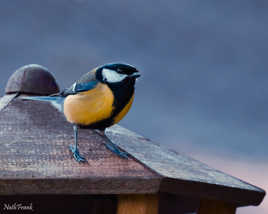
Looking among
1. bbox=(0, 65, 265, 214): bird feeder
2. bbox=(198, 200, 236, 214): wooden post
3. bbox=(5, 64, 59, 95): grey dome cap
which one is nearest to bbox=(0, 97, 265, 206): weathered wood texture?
bbox=(0, 65, 265, 214): bird feeder

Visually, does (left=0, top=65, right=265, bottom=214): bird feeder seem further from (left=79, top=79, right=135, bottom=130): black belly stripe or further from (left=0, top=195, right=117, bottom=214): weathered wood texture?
(left=79, top=79, right=135, bottom=130): black belly stripe

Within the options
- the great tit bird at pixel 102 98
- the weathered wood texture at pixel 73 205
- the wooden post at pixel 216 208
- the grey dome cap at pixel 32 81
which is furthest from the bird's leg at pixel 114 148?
the grey dome cap at pixel 32 81

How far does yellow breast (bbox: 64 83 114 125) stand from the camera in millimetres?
2082

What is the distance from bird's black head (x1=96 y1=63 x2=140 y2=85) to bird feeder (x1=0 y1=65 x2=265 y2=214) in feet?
1.08

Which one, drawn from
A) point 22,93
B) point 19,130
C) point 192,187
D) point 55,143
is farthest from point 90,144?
A: point 22,93

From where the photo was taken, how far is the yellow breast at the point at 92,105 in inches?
82.0

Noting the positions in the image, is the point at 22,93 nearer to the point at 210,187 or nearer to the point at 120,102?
the point at 120,102

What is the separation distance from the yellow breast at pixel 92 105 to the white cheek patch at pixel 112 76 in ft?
0.12

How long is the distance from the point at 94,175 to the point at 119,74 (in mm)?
453

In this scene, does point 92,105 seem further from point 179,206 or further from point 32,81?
point 32,81

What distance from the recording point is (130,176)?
1941 millimetres

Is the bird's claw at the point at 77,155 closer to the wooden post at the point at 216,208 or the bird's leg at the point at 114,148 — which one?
the bird's leg at the point at 114,148

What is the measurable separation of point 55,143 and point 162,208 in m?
0.80

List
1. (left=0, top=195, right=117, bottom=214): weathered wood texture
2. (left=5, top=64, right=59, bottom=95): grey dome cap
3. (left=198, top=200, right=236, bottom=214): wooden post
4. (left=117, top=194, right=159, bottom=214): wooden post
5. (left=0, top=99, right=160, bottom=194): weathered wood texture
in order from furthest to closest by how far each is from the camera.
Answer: (left=5, top=64, right=59, bottom=95): grey dome cap → (left=198, top=200, right=236, bottom=214): wooden post → (left=0, top=195, right=117, bottom=214): weathered wood texture → (left=117, top=194, right=159, bottom=214): wooden post → (left=0, top=99, right=160, bottom=194): weathered wood texture
